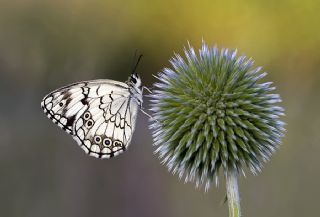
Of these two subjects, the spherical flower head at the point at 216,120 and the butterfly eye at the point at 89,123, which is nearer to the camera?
the spherical flower head at the point at 216,120

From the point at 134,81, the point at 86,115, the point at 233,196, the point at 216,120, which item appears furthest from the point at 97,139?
the point at 233,196

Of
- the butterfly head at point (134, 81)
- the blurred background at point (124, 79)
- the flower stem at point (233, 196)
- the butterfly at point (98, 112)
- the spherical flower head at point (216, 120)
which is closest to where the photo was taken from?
the flower stem at point (233, 196)

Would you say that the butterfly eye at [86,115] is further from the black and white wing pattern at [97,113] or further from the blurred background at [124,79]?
the blurred background at [124,79]

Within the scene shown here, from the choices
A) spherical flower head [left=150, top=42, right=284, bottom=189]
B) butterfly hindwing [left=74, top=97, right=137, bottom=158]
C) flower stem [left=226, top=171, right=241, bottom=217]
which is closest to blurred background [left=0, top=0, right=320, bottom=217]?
butterfly hindwing [left=74, top=97, right=137, bottom=158]

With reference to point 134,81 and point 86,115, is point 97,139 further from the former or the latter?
point 134,81

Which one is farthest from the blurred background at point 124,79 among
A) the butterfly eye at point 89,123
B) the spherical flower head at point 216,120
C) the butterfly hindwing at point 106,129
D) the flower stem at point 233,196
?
the flower stem at point 233,196
